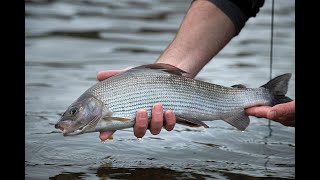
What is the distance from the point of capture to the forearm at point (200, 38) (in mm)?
4814

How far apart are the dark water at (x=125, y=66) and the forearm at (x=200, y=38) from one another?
69cm

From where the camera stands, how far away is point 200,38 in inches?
194

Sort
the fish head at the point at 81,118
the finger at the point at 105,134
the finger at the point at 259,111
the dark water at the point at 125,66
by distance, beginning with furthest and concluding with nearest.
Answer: the dark water at the point at 125,66, the finger at the point at 259,111, the finger at the point at 105,134, the fish head at the point at 81,118

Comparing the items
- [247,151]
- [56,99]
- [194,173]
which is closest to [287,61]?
[56,99]

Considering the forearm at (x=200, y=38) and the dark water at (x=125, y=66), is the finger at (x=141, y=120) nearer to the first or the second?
the dark water at (x=125, y=66)

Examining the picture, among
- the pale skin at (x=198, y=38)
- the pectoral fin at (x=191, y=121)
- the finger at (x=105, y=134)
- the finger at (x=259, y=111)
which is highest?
the pale skin at (x=198, y=38)

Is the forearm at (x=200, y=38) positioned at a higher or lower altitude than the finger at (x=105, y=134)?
higher

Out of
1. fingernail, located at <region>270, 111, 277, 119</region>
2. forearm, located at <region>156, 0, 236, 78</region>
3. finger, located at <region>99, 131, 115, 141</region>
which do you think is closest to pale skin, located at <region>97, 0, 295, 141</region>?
forearm, located at <region>156, 0, 236, 78</region>

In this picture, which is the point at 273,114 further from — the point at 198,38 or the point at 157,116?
the point at 198,38

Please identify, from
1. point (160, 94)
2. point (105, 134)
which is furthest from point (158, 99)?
point (105, 134)

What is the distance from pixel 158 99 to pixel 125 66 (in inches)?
188

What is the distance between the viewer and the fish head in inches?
152

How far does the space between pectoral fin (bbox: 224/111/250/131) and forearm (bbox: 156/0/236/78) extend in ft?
1.91

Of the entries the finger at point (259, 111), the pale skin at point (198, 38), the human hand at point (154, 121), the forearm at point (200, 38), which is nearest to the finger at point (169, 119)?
the human hand at point (154, 121)
